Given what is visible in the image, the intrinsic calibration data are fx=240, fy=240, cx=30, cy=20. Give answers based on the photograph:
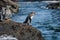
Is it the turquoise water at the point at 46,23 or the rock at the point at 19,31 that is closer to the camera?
the rock at the point at 19,31

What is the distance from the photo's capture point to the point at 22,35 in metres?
7.25

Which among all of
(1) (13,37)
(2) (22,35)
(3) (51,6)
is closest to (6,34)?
(1) (13,37)

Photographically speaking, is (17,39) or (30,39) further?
(30,39)

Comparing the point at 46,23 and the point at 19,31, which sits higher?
the point at 19,31

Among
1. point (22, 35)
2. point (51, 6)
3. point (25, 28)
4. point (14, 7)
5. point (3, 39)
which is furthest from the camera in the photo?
point (51, 6)

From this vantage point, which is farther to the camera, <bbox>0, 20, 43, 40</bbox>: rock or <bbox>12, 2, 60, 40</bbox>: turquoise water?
<bbox>12, 2, 60, 40</bbox>: turquoise water

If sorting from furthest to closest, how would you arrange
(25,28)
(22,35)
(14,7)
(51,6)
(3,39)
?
1. (51,6)
2. (14,7)
3. (25,28)
4. (22,35)
5. (3,39)

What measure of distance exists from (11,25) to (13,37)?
4.41 feet

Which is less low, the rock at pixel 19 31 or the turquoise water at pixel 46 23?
the rock at pixel 19 31

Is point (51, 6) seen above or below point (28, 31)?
below

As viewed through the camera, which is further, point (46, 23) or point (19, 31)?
point (46, 23)

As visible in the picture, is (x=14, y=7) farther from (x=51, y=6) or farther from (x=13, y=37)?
(x=13, y=37)

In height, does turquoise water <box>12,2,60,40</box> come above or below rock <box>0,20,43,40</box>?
below

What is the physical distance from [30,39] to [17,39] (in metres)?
0.80
